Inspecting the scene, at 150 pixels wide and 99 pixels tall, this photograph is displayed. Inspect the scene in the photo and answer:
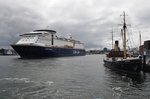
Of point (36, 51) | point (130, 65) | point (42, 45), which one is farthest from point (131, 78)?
point (42, 45)

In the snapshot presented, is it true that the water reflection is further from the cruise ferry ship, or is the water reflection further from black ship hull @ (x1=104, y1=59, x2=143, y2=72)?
the cruise ferry ship

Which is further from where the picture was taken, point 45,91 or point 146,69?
point 146,69

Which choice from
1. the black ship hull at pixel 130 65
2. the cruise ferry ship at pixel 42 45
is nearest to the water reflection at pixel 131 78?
the black ship hull at pixel 130 65

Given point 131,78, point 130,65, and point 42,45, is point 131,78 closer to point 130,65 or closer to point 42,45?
point 130,65

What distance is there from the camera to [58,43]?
109875mm

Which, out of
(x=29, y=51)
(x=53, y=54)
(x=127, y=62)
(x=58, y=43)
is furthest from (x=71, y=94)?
(x=58, y=43)

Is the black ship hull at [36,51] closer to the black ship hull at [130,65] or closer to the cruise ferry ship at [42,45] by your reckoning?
the cruise ferry ship at [42,45]

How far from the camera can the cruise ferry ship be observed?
82.8 meters

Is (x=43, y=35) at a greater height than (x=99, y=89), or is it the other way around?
(x=43, y=35)

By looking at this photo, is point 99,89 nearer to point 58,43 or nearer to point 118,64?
point 118,64

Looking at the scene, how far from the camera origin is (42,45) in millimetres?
88000

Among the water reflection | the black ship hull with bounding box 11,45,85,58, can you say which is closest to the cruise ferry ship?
the black ship hull with bounding box 11,45,85,58

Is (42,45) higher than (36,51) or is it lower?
higher

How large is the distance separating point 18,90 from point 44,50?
6914cm
